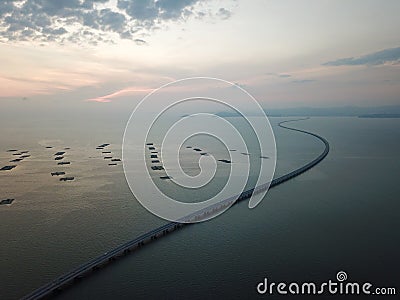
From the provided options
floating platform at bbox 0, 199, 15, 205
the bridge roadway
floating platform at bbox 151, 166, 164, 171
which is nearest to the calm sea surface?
the bridge roadway

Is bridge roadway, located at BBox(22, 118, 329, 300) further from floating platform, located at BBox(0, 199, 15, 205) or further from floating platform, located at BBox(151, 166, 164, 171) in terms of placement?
floating platform, located at BBox(151, 166, 164, 171)

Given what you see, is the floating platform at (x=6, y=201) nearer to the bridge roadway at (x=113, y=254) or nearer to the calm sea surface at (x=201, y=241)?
the calm sea surface at (x=201, y=241)

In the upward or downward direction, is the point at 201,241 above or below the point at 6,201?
below

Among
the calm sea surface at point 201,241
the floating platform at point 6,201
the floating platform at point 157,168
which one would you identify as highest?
the floating platform at point 6,201

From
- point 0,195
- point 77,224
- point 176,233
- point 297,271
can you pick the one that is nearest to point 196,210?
point 176,233

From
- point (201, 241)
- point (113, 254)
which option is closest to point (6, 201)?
point (113, 254)

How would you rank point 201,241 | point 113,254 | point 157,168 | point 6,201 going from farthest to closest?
1. point 157,168
2. point 6,201
3. point 201,241
4. point 113,254

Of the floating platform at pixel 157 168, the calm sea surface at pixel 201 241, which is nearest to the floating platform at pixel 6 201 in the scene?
the calm sea surface at pixel 201 241

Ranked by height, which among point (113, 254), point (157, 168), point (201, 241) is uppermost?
point (157, 168)

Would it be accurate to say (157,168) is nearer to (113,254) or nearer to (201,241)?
(201,241)
